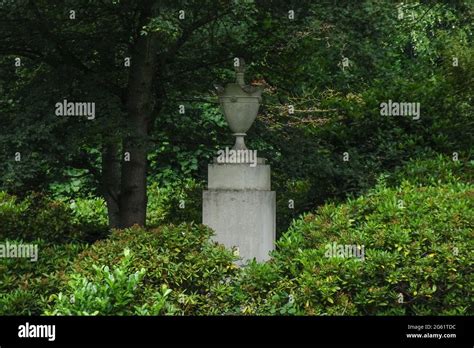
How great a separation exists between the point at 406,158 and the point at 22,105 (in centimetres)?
621

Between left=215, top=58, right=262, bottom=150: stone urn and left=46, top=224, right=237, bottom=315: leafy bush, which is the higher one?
left=215, top=58, right=262, bottom=150: stone urn

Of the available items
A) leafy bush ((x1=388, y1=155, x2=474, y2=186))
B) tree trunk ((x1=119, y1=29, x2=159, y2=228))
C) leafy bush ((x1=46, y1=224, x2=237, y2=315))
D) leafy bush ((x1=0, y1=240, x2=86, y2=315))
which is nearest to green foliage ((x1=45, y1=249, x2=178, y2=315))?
leafy bush ((x1=46, y1=224, x2=237, y2=315))

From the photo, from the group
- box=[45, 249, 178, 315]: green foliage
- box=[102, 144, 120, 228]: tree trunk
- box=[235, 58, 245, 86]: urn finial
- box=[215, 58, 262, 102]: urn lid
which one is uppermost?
box=[235, 58, 245, 86]: urn finial

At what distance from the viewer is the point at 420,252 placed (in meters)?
7.62

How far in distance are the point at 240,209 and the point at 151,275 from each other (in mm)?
2584

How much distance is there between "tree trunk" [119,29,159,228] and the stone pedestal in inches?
69.2

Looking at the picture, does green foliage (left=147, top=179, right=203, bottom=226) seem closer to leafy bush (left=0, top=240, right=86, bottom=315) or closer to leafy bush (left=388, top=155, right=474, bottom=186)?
leafy bush (left=388, top=155, right=474, bottom=186)

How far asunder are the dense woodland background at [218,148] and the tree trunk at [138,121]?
0.08ft

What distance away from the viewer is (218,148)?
12.8 metres

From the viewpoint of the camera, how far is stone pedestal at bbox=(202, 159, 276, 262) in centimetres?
1027

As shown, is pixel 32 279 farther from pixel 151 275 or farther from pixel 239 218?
pixel 239 218
